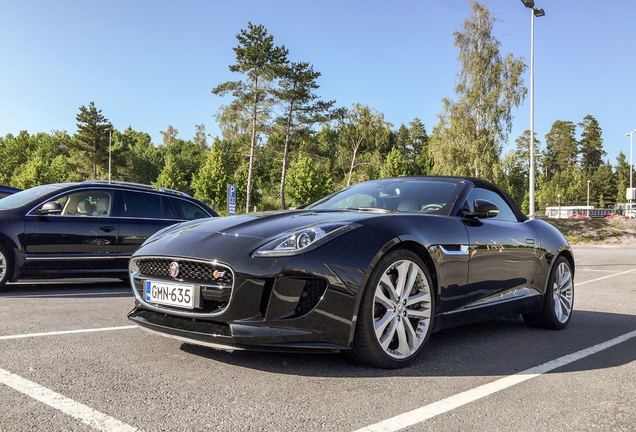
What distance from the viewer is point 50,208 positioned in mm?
7051

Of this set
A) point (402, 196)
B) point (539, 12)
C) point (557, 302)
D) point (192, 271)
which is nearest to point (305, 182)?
point (539, 12)

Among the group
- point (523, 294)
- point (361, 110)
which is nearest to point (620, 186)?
point (361, 110)

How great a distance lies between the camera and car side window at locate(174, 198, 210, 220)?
28.2 ft

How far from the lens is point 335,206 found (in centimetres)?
468

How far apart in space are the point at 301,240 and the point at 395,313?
31.1 inches

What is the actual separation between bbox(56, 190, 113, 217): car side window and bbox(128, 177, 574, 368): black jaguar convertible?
3922mm

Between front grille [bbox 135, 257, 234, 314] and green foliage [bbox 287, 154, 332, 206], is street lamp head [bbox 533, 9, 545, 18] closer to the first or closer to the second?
front grille [bbox 135, 257, 234, 314]

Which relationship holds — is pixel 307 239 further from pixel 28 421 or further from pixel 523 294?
pixel 523 294

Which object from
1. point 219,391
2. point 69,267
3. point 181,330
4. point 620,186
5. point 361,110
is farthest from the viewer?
point 620,186

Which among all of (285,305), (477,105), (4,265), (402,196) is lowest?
(4,265)

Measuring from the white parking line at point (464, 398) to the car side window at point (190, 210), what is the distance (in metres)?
5.86

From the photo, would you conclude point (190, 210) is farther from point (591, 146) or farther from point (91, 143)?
point (591, 146)

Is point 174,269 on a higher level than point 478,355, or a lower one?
higher

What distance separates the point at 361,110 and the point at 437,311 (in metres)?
56.3
